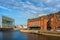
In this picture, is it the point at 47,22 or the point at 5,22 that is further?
the point at 5,22

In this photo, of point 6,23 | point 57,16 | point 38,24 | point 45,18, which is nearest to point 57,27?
point 57,16

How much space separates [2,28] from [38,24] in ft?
215

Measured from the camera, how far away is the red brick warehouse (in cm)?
10194

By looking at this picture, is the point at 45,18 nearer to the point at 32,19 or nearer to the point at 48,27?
the point at 48,27

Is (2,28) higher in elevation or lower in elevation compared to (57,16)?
lower

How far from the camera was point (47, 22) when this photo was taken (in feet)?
383

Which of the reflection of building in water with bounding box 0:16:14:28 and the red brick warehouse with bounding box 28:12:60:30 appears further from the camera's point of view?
the reflection of building in water with bounding box 0:16:14:28

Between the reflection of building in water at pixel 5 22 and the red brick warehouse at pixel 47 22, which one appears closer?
the red brick warehouse at pixel 47 22

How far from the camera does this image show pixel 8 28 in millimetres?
193125

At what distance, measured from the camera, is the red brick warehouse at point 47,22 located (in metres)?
102

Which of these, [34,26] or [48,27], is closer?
[48,27]

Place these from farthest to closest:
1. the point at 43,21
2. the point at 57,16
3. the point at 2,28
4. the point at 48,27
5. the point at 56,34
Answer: the point at 2,28 < the point at 43,21 < the point at 48,27 < the point at 57,16 < the point at 56,34

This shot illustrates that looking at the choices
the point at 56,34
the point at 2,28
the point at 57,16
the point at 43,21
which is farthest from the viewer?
the point at 2,28

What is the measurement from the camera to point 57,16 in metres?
Answer: 101
